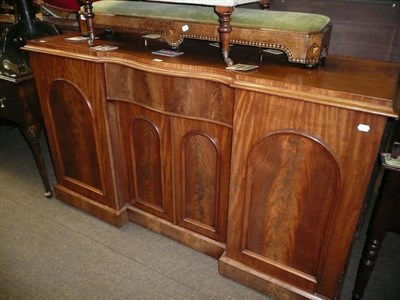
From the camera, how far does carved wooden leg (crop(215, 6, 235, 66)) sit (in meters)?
1.18

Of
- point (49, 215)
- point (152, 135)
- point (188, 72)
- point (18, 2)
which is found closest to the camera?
point (188, 72)

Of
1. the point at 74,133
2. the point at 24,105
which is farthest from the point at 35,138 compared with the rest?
the point at 74,133

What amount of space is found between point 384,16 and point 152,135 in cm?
125

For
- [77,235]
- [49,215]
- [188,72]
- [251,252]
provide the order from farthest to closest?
[49,215], [77,235], [251,252], [188,72]

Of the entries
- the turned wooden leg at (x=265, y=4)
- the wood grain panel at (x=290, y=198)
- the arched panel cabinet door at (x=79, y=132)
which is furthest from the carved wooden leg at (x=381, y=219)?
the arched panel cabinet door at (x=79, y=132)

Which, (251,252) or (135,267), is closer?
(251,252)

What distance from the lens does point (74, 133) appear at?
182cm

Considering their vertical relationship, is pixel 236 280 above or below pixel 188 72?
below

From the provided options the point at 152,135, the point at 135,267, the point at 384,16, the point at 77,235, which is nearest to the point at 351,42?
the point at 384,16

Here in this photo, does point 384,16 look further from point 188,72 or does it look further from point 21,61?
point 21,61

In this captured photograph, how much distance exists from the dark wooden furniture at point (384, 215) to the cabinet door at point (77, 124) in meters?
1.25

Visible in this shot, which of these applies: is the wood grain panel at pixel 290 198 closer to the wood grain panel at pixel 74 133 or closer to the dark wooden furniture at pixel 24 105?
the wood grain panel at pixel 74 133

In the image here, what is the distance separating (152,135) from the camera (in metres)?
1.62

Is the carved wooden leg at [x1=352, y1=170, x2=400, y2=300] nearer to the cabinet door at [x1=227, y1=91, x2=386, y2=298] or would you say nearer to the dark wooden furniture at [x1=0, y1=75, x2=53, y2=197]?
the cabinet door at [x1=227, y1=91, x2=386, y2=298]
